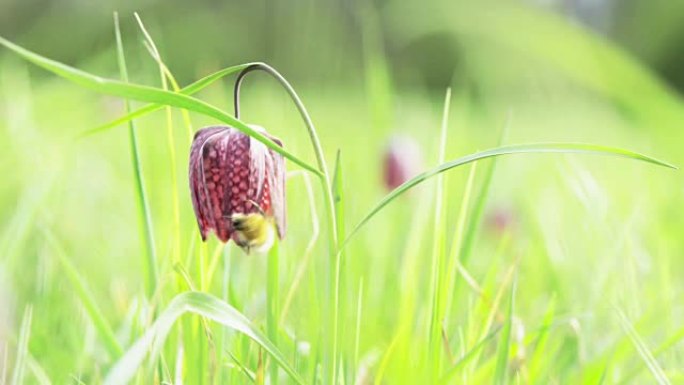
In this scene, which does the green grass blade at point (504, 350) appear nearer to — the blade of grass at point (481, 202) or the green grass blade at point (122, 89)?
the blade of grass at point (481, 202)

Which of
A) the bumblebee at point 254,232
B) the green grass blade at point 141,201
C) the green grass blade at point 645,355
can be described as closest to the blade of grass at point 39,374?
the green grass blade at point 141,201

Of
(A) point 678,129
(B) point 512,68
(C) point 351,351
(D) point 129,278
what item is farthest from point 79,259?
(B) point 512,68

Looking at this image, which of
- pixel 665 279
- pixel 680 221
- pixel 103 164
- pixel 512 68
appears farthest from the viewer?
pixel 512 68

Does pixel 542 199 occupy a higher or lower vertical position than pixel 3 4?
lower

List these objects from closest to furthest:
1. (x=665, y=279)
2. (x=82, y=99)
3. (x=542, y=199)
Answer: (x=665, y=279) → (x=542, y=199) → (x=82, y=99)

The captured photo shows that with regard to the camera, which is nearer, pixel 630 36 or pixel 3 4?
pixel 630 36

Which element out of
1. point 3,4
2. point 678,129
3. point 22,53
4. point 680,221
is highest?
point 3,4

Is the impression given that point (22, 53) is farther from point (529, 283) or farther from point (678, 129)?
point (678, 129)
